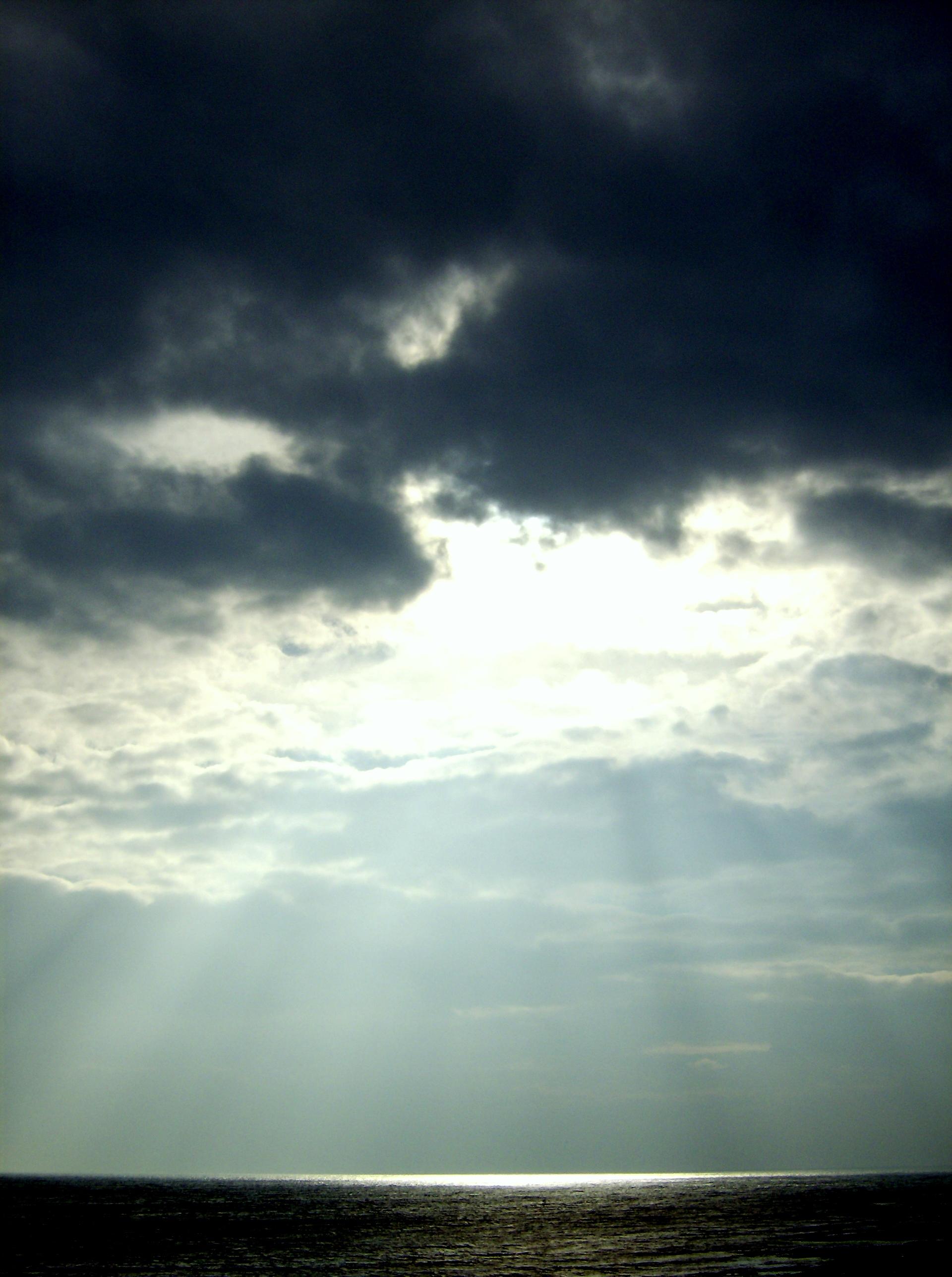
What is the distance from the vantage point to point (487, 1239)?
274 feet

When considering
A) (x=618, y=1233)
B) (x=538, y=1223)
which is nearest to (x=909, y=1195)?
(x=538, y=1223)

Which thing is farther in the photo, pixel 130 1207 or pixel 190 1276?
pixel 130 1207

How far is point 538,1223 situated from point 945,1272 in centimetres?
6153

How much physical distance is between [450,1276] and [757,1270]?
18.4m

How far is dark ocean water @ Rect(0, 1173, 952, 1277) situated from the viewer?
6062cm

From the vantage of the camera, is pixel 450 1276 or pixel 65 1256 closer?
pixel 450 1276

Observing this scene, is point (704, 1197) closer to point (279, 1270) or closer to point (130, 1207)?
point (130, 1207)

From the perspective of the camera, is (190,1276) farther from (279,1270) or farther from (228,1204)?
(228,1204)

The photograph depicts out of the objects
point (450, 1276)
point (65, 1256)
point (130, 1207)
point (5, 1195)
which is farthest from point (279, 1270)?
point (5, 1195)

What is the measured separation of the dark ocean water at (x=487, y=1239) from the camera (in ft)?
199

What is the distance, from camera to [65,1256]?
7050cm

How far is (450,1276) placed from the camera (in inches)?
2207

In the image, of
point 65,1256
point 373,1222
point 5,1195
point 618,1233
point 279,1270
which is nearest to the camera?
point 279,1270

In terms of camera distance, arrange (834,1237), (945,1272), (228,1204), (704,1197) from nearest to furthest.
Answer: (945,1272), (834,1237), (228,1204), (704,1197)
